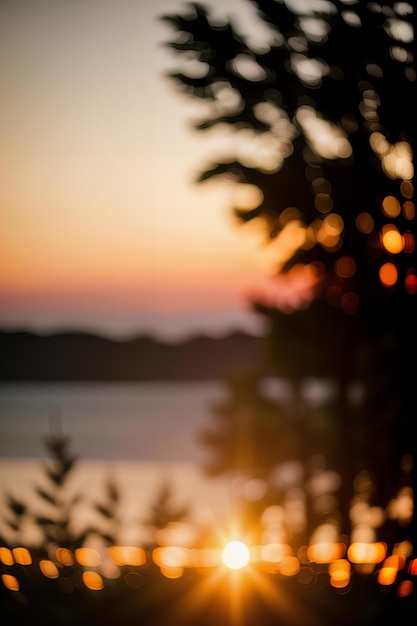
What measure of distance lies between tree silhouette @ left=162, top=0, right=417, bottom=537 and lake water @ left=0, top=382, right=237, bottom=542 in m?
0.14

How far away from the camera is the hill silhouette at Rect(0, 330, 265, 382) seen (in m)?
0.75

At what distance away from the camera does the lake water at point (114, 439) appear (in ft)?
1.88

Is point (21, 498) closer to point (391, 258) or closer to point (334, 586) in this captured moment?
point (334, 586)

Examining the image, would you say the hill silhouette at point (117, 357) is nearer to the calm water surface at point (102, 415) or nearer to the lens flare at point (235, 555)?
the calm water surface at point (102, 415)

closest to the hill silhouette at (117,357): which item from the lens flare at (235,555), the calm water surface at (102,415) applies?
the calm water surface at (102,415)

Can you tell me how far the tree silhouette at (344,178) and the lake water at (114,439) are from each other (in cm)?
14

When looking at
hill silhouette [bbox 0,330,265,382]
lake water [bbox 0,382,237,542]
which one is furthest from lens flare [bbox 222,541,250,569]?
hill silhouette [bbox 0,330,265,382]

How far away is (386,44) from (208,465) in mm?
530

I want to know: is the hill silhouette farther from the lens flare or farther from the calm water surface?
the lens flare

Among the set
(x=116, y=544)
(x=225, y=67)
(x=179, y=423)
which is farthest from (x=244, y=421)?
(x=179, y=423)

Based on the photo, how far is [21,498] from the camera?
58 centimetres

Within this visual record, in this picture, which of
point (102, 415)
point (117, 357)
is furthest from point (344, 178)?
point (102, 415)

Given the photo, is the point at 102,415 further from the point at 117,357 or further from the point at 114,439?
the point at 117,357

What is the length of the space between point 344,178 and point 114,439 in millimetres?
513
